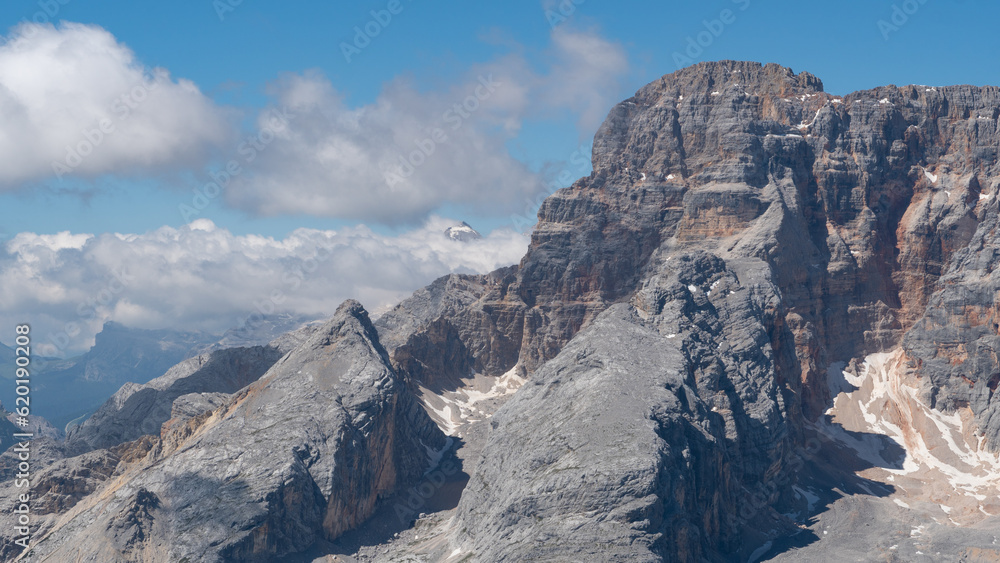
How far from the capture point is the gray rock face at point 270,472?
142 m

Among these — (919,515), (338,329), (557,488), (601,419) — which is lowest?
(919,515)

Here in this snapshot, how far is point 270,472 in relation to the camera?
153250 millimetres

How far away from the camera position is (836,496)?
18438cm

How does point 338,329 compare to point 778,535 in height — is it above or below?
above

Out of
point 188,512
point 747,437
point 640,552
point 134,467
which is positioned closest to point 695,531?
point 640,552

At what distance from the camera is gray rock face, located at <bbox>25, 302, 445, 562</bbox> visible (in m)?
142

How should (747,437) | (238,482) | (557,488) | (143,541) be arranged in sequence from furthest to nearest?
(747,437) < (238,482) < (143,541) < (557,488)

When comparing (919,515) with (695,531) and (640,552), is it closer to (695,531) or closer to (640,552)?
(695,531)

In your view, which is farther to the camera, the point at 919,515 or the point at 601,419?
the point at 919,515

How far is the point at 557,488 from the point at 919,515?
277 feet

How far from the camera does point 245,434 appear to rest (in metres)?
162

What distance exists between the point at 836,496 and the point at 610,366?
61884 mm

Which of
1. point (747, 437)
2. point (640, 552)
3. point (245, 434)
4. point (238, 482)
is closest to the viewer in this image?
point (640, 552)

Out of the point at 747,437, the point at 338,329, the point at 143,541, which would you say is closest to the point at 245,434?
the point at 143,541
